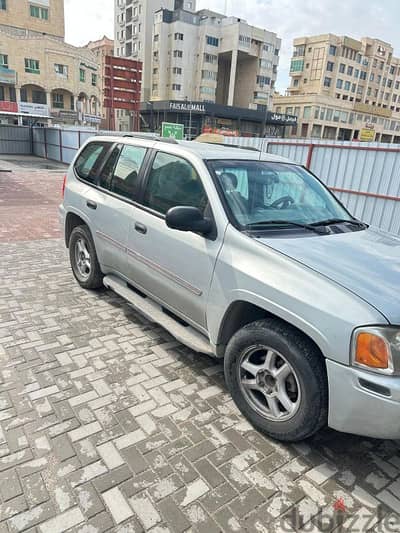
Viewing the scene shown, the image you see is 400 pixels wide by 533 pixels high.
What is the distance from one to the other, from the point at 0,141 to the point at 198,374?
3026cm

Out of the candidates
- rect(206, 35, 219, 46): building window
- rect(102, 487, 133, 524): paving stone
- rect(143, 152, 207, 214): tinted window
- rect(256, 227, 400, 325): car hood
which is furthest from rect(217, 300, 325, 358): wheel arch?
rect(206, 35, 219, 46): building window

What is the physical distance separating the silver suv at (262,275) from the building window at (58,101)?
205 ft

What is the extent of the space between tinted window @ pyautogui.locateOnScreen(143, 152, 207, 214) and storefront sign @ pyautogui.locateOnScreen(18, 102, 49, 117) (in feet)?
168

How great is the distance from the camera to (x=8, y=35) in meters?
50.1

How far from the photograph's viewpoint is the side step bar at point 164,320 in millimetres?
2875

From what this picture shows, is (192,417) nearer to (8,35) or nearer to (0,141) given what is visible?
(0,141)

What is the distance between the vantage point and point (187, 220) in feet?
8.61

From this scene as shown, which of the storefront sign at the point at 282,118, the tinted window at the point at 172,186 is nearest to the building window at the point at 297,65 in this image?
the storefront sign at the point at 282,118

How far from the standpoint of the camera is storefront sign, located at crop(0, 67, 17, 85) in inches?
2003

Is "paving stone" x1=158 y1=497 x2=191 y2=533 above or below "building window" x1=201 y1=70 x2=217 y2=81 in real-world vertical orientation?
below

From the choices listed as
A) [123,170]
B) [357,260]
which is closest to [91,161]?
[123,170]

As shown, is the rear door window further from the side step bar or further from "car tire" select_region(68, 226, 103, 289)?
the side step bar

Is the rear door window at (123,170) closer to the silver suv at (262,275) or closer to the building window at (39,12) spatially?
the silver suv at (262,275)

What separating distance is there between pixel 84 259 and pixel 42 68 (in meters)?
60.1
